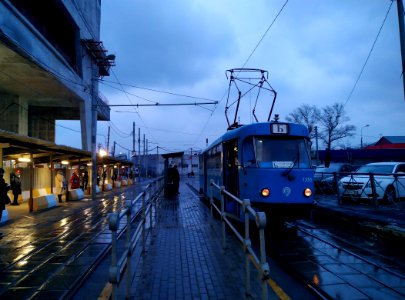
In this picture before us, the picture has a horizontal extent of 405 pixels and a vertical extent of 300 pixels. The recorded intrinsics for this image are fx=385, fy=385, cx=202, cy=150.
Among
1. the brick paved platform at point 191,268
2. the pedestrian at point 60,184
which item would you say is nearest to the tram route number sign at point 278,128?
the brick paved platform at point 191,268

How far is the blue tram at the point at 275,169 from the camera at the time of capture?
9.90 metres

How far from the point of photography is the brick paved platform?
5555 millimetres

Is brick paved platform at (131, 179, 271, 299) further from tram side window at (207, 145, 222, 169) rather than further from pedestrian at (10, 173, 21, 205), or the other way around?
pedestrian at (10, 173, 21, 205)

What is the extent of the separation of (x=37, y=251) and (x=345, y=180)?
12.9 meters

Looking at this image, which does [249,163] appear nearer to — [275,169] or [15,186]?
[275,169]

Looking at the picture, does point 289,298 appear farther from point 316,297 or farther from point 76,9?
point 76,9

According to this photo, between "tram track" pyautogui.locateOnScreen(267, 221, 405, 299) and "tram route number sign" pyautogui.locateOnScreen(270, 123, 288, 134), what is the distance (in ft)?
9.17

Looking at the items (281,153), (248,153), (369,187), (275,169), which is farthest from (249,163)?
(369,187)

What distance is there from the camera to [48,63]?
1059 inches

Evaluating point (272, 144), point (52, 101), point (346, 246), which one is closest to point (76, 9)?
point (52, 101)

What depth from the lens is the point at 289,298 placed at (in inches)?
210

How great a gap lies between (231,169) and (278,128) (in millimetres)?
2373

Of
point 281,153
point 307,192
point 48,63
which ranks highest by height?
point 48,63

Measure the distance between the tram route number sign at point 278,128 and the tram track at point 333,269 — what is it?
9.17 ft
